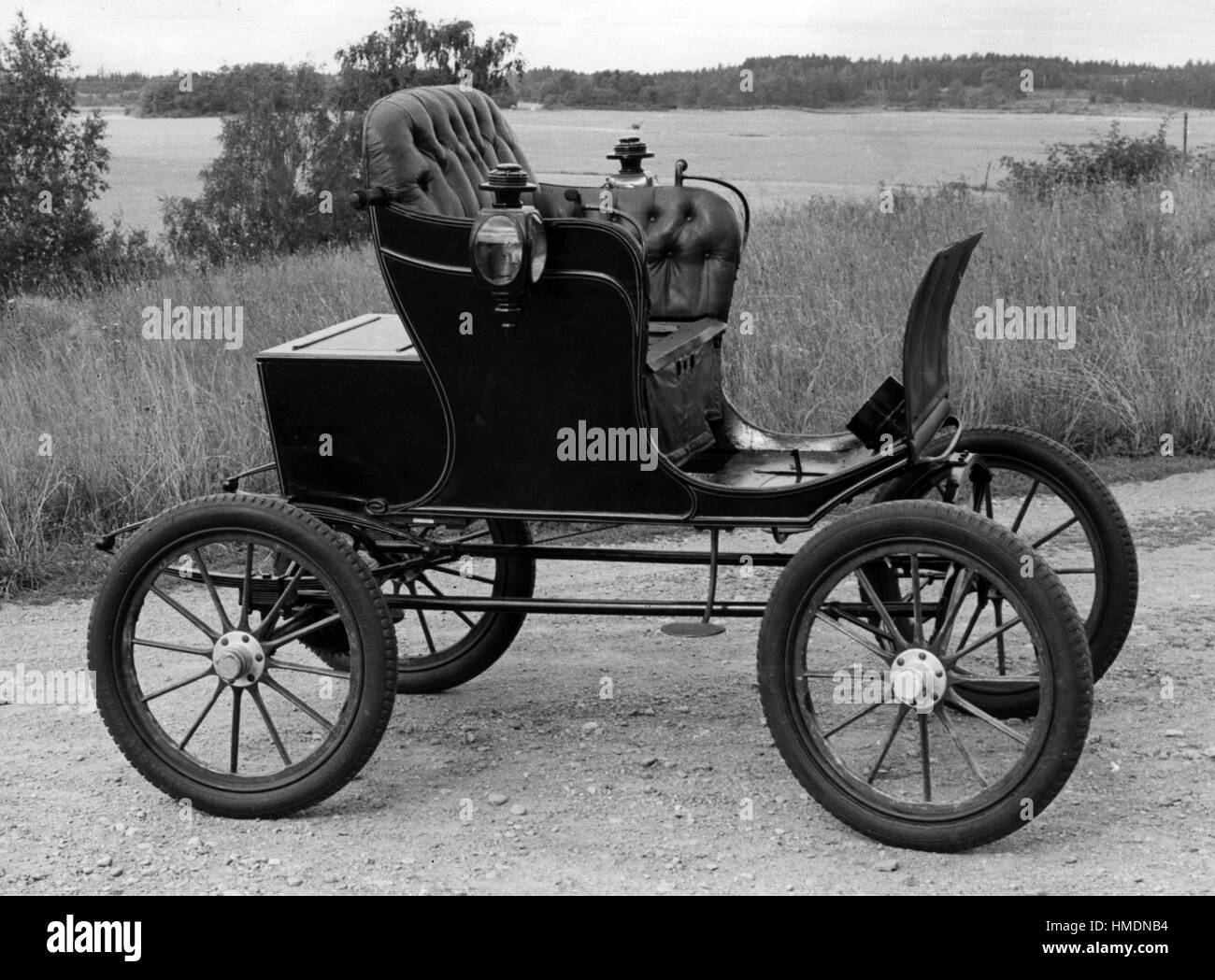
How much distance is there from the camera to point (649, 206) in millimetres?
4797

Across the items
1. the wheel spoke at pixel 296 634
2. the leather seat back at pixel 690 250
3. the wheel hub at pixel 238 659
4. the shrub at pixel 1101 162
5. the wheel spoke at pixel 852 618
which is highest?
the shrub at pixel 1101 162

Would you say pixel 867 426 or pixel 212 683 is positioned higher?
pixel 867 426

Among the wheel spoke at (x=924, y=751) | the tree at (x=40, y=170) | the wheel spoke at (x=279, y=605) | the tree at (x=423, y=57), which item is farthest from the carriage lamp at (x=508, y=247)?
the tree at (x=40, y=170)

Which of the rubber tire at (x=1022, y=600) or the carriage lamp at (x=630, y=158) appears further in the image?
the carriage lamp at (x=630, y=158)

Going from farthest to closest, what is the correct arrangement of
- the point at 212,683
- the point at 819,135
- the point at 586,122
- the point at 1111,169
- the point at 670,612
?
1. the point at 819,135
2. the point at 1111,169
3. the point at 586,122
4. the point at 212,683
5. the point at 670,612

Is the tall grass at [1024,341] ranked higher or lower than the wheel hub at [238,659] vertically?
higher

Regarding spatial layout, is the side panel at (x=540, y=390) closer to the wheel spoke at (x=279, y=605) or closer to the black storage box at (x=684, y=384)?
the black storage box at (x=684, y=384)

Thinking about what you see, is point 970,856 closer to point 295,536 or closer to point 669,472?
point 669,472

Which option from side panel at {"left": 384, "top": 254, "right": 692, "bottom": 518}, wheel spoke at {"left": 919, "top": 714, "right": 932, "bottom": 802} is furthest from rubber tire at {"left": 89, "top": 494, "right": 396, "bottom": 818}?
wheel spoke at {"left": 919, "top": 714, "right": 932, "bottom": 802}

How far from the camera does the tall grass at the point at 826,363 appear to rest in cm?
695

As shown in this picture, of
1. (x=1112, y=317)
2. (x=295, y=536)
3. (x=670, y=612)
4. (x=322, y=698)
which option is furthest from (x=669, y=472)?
(x=1112, y=317)

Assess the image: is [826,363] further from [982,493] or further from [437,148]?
[437,148]

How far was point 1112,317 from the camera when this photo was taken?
8.55m

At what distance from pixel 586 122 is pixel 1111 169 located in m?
8.98
